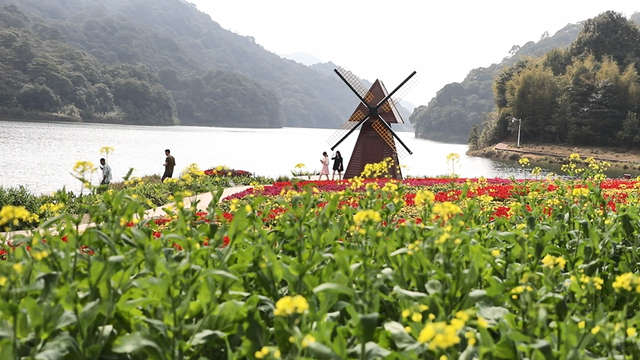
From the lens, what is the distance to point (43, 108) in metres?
103

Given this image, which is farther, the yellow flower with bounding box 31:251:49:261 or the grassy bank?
the grassy bank

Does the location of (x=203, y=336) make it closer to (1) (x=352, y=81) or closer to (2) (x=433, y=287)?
(2) (x=433, y=287)

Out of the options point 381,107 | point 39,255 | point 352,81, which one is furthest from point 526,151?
point 39,255

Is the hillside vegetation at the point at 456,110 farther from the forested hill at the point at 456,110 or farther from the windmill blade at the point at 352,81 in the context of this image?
the windmill blade at the point at 352,81

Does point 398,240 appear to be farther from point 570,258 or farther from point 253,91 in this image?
point 253,91

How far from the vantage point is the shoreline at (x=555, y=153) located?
197 feet

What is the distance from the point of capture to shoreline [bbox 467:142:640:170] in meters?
60.0

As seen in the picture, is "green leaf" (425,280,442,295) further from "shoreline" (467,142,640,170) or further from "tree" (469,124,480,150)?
"tree" (469,124,480,150)

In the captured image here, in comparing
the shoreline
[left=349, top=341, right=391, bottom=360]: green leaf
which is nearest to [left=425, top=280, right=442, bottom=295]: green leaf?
[left=349, top=341, right=391, bottom=360]: green leaf

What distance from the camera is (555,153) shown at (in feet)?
218

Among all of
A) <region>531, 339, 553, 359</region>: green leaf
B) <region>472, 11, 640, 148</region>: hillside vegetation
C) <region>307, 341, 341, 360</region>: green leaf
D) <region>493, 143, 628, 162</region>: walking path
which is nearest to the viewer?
<region>307, 341, 341, 360</region>: green leaf

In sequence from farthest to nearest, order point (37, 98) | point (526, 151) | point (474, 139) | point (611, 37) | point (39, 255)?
point (37, 98) → point (474, 139) → point (611, 37) → point (526, 151) → point (39, 255)

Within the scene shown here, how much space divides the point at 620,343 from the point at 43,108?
115 meters

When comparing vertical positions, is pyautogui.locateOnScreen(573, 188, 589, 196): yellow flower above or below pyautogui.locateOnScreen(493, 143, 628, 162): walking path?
above
